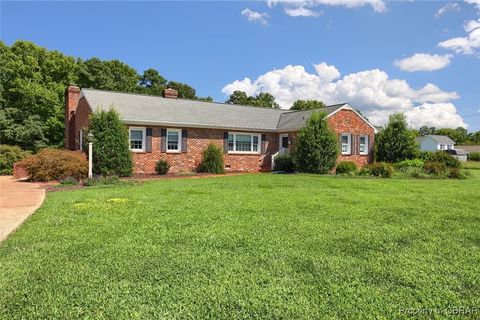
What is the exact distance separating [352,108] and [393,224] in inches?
706

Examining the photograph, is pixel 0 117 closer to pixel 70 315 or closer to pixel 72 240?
pixel 72 240

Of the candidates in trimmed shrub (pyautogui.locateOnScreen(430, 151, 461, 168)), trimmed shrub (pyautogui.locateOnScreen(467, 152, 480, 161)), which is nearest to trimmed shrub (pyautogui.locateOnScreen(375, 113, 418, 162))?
trimmed shrub (pyautogui.locateOnScreen(430, 151, 461, 168))

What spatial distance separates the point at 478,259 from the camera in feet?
14.9

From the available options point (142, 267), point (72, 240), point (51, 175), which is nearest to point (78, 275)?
point (142, 267)

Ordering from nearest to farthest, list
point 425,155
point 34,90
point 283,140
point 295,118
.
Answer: point 283,140, point 425,155, point 295,118, point 34,90

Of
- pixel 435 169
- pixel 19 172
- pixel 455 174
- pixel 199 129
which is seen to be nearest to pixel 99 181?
pixel 19 172

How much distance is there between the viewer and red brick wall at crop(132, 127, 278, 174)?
19.3 m

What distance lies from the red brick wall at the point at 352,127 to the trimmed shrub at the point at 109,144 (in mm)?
12448

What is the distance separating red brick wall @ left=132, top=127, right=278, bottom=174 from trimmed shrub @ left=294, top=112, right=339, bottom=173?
3999 mm

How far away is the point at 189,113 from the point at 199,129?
1.60 metres

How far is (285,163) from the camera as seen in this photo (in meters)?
21.0

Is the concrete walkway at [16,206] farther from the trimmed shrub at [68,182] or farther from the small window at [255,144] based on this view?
the small window at [255,144]

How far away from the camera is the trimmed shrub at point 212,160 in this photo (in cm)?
2025

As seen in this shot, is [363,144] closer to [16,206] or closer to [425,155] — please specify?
[425,155]
